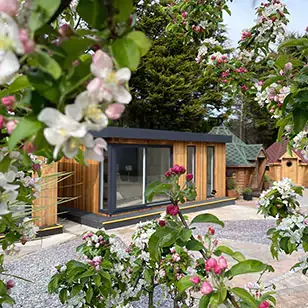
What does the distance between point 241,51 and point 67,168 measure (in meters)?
5.86

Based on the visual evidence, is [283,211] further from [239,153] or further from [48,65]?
[239,153]

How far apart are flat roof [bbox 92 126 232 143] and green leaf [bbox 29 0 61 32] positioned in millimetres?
4832

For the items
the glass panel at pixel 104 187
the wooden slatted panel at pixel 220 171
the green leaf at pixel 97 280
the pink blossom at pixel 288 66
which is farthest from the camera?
the wooden slatted panel at pixel 220 171

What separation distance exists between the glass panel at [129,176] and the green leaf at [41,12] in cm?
622

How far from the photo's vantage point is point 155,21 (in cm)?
1430

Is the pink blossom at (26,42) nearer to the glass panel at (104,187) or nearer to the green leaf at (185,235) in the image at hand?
the green leaf at (185,235)

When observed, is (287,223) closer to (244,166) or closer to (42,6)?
(42,6)

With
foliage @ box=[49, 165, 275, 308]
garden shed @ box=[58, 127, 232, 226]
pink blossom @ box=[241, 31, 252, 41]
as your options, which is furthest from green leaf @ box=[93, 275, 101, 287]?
garden shed @ box=[58, 127, 232, 226]

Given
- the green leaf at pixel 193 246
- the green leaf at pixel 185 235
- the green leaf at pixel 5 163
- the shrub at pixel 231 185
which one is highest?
the green leaf at pixel 5 163

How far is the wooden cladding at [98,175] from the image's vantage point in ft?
21.9

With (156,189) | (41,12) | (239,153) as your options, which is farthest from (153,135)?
(41,12)

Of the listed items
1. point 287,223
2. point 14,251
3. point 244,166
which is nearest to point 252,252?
point 287,223

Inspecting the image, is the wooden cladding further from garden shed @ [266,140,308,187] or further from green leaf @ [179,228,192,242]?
garden shed @ [266,140,308,187]

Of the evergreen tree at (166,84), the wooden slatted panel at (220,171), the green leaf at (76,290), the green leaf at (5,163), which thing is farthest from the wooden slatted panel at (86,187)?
the evergreen tree at (166,84)
